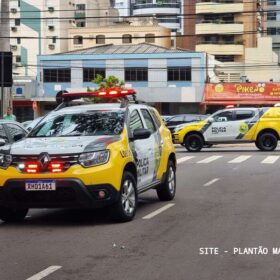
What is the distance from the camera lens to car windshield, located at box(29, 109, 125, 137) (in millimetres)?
9719

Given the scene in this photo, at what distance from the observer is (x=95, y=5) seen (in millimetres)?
110688

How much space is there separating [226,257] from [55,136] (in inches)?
149

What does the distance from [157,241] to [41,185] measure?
1.85m

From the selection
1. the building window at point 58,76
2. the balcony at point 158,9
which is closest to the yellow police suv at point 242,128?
the building window at point 58,76

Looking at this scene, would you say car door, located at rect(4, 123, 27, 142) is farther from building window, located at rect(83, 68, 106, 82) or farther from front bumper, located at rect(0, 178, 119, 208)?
building window, located at rect(83, 68, 106, 82)

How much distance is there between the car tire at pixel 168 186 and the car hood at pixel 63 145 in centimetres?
244

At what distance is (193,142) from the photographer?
2725cm

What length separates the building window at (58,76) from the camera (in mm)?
61875

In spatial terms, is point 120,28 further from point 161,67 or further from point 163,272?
point 163,272

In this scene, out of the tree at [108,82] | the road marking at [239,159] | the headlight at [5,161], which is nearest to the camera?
the headlight at [5,161]

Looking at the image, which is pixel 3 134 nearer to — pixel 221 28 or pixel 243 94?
pixel 243 94

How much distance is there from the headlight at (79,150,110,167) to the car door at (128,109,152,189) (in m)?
0.89

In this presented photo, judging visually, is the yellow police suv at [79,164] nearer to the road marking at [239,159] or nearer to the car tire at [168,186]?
the car tire at [168,186]

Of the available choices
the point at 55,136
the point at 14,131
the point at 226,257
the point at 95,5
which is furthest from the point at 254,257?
the point at 95,5
